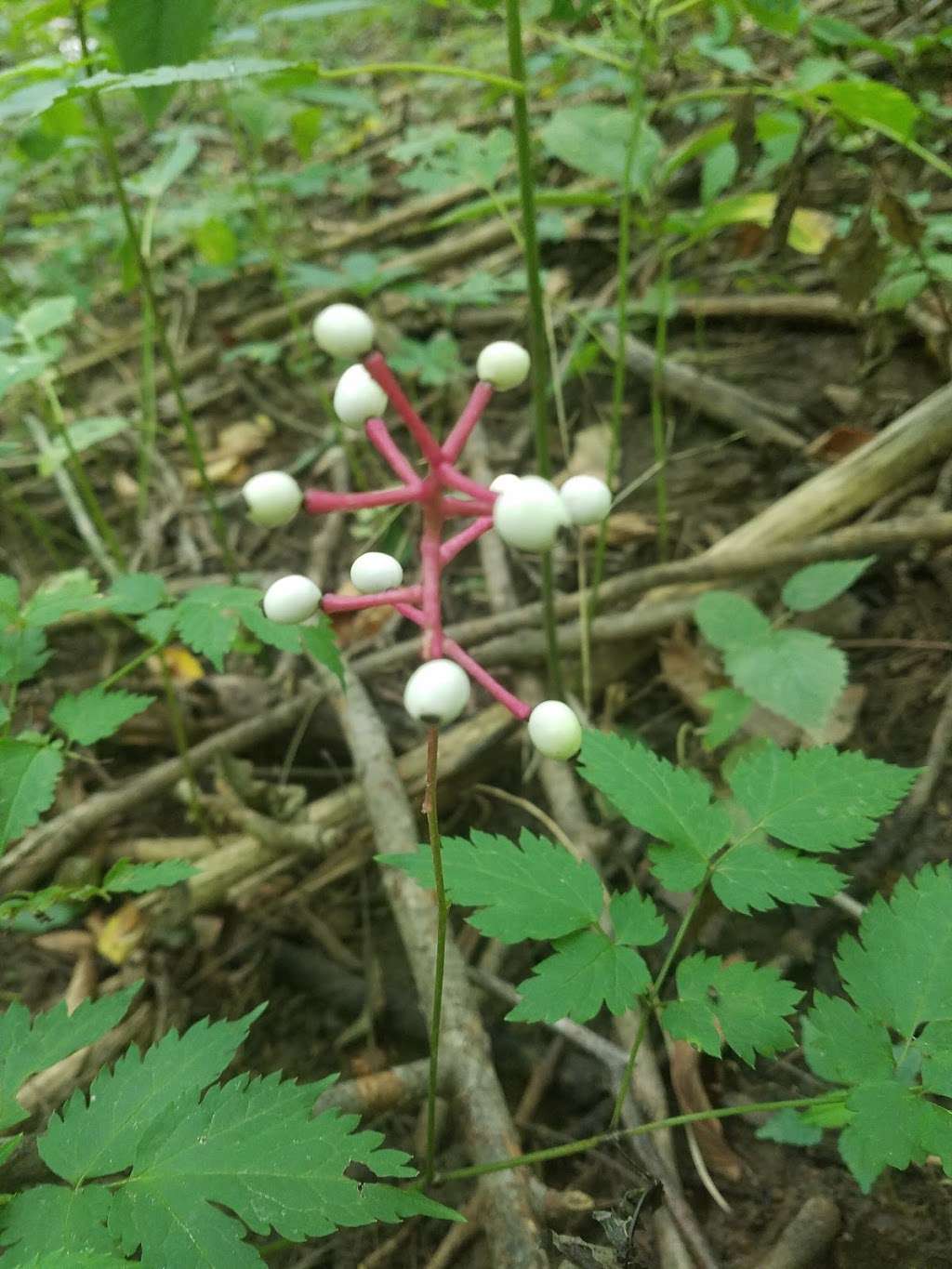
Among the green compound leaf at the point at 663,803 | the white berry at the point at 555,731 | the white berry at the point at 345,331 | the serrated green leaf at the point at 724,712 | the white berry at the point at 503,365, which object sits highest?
the white berry at the point at 345,331

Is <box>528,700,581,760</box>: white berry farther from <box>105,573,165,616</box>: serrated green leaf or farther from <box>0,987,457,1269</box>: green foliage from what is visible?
<box>105,573,165,616</box>: serrated green leaf

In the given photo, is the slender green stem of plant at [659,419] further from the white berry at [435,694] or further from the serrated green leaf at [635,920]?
the white berry at [435,694]

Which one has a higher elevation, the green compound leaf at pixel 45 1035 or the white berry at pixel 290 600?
the white berry at pixel 290 600

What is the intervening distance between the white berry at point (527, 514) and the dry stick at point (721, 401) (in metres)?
2.08

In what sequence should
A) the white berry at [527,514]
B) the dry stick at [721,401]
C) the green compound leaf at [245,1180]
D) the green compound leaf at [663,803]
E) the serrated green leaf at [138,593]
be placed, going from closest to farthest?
the white berry at [527,514]
the green compound leaf at [245,1180]
the green compound leaf at [663,803]
the serrated green leaf at [138,593]
the dry stick at [721,401]

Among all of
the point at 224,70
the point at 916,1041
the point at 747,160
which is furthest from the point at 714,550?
the point at 224,70

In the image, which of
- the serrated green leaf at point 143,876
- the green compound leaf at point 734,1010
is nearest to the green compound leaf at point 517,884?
the green compound leaf at point 734,1010

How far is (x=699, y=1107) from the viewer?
1593 millimetres

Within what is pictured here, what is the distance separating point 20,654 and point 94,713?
0.54ft

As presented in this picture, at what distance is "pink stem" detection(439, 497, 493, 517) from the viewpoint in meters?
0.87

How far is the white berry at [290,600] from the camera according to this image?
2.87 feet

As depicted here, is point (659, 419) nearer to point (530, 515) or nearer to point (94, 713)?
point (94, 713)

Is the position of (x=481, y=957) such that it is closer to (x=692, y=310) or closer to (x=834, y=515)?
(x=834, y=515)

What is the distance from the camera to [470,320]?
146 inches
